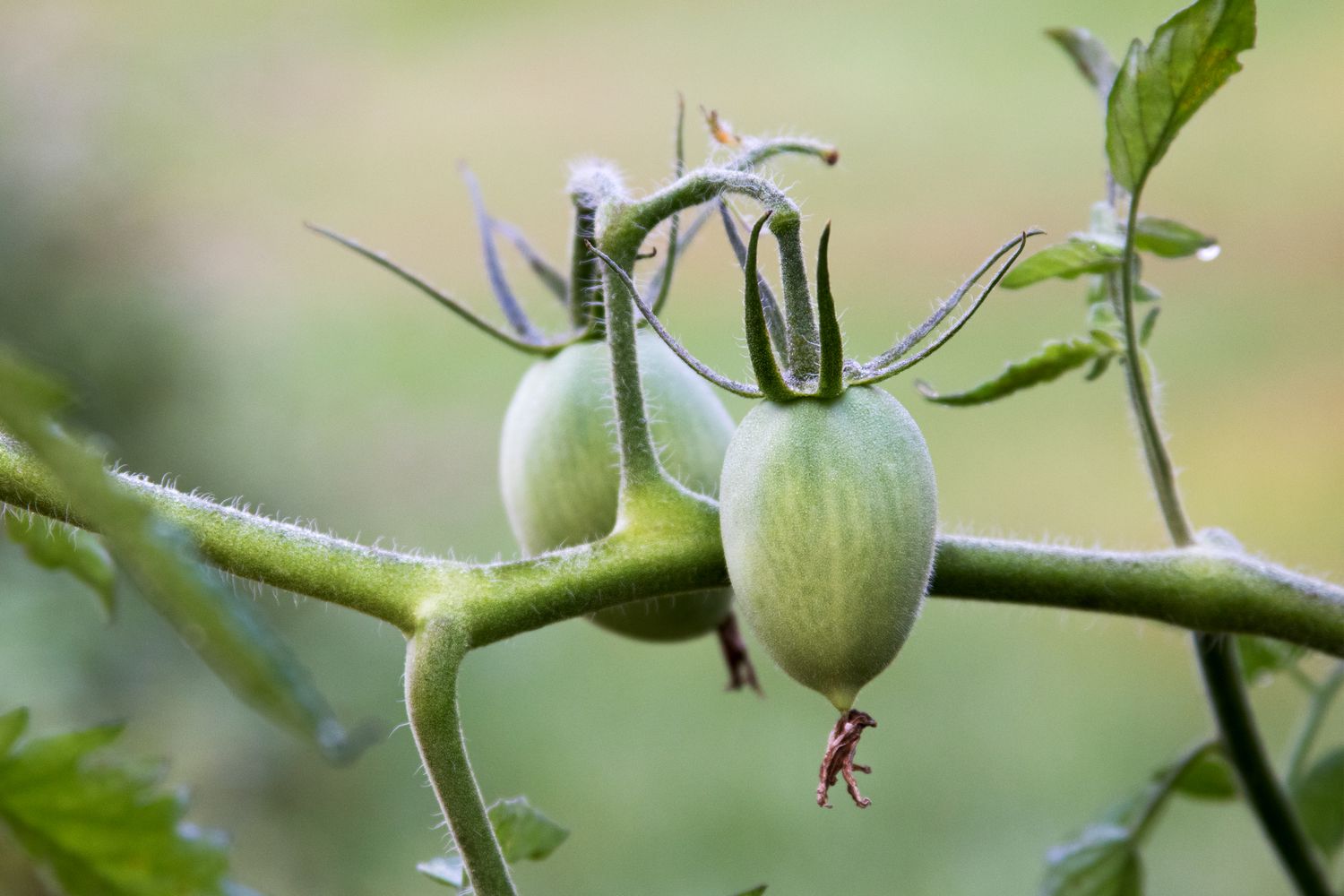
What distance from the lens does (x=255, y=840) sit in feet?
7.06

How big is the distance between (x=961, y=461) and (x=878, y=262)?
2.65 feet

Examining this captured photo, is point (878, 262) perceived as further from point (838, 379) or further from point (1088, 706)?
point (838, 379)

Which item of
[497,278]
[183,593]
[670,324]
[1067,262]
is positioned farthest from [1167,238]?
[670,324]

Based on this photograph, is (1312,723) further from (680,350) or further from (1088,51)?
(680,350)

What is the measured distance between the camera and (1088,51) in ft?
2.19

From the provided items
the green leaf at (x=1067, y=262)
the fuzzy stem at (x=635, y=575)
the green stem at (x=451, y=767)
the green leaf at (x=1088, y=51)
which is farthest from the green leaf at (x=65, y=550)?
the green leaf at (x=1088, y=51)

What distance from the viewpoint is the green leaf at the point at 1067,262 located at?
584 mm

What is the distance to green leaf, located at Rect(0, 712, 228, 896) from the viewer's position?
0.36 m

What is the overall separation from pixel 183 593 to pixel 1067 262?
446 mm

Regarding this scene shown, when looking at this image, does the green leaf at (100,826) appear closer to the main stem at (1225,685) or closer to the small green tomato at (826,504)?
the small green tomato at (826,504)

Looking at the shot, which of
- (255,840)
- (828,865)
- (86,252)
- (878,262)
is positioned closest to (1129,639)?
(828,865)

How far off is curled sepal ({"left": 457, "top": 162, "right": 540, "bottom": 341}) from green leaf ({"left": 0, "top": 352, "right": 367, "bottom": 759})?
40 centimetres

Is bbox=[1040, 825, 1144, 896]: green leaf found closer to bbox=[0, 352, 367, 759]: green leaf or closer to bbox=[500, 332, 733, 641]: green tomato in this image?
bbox=[500, 332, 733, 641]: green tomato

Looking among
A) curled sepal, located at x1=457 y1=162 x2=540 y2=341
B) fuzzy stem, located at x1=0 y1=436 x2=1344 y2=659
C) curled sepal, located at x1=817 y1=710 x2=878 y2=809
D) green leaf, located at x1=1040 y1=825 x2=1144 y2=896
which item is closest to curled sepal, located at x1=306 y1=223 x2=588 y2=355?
curled sepal, located at x1=457 y1=162 x2=540 y2=341
